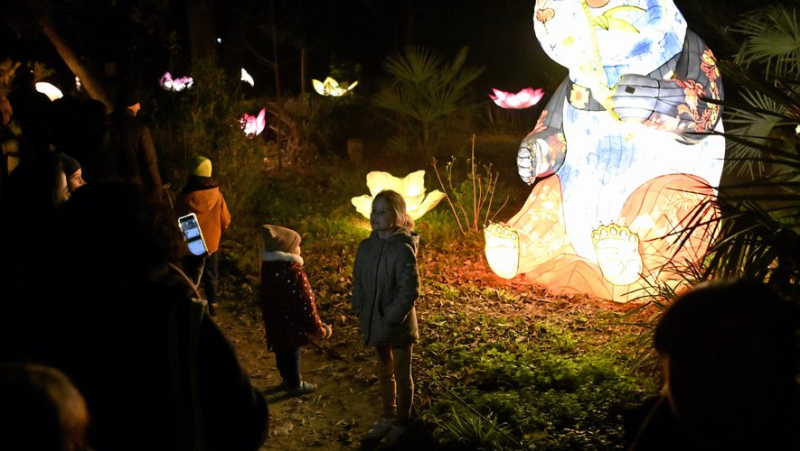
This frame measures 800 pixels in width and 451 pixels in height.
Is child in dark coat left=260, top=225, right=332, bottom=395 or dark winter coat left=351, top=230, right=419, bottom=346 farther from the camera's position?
child in dark coat left=260, top=225, right=332, bottom=395

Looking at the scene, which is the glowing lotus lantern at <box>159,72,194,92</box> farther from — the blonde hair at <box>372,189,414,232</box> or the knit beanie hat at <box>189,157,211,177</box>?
the blonde hair at <box>372,189,414,232</box>

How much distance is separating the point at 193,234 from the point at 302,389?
4.36 ft

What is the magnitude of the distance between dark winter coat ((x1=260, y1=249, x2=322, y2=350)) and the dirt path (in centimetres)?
47

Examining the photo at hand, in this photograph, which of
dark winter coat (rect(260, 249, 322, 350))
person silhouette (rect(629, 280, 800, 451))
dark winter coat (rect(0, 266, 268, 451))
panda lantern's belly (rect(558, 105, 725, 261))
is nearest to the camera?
person silhouette (rect(629, 280, 800, 451))

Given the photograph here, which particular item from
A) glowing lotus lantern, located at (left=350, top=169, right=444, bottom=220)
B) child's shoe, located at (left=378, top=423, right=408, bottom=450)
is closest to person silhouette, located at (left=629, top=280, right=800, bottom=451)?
child's shoe, located at (left=378, top=423, right=408, bottom=450)

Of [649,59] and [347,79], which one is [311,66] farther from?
[649,59]

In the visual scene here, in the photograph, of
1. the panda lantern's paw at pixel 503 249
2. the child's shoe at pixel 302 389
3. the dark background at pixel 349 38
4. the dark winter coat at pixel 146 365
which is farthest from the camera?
the dark background at pixel 349 38

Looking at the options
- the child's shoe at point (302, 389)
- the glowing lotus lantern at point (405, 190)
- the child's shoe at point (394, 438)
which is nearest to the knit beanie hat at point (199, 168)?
the glowing lotus lantern at point (405, 190)

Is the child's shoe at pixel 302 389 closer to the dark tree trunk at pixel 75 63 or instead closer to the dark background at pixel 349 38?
the dark tree trunk at pixel 75 63

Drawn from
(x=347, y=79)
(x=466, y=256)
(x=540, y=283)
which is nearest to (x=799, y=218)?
(x=540, y=283)

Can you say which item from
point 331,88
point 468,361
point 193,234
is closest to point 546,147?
point 468,361

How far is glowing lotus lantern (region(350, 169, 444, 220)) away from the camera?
7150 millimetres

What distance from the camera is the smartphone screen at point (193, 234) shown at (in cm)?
432

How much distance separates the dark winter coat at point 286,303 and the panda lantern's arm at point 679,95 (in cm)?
274
